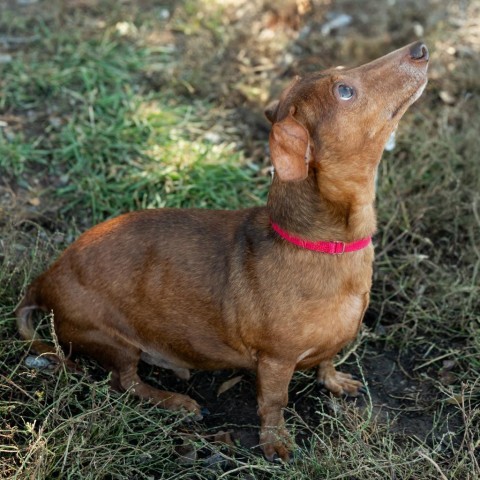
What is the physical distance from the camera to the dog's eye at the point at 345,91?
3781 millimetres

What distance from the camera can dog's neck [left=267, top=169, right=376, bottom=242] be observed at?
3.89 meters

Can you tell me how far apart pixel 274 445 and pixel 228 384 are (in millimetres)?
610

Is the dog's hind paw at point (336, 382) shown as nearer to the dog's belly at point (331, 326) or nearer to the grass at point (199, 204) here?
the grass at point (199, 204)

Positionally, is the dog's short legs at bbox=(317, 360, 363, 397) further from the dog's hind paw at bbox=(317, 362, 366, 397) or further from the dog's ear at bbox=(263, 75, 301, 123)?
the dog's ear at bbox=(263, 75, 301, 123)

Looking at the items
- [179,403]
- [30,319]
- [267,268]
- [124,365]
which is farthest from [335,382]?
[30,319]

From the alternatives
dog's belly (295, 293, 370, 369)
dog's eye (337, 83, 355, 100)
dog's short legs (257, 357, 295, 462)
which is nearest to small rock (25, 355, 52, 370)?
dog's short legs (257, 357, 295, 462)

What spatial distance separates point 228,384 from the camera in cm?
488

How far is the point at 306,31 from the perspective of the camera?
25.7 ft

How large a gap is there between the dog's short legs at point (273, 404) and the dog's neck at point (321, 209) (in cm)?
78

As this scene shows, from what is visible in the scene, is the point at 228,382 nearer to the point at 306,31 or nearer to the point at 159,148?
the point at 159,148

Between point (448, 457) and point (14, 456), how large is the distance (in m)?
2.43

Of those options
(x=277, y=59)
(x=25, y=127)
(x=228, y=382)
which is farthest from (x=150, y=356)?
(x=277, y=59)

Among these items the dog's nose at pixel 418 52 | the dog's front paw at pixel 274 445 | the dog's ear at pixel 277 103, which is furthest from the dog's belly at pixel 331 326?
the dog's nose at pixel 418 52

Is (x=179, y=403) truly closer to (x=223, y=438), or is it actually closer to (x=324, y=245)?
(x=223, y=438)
